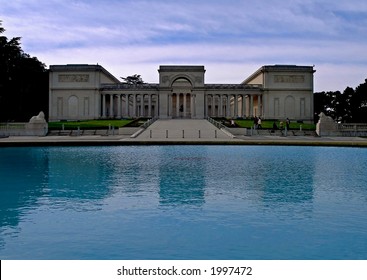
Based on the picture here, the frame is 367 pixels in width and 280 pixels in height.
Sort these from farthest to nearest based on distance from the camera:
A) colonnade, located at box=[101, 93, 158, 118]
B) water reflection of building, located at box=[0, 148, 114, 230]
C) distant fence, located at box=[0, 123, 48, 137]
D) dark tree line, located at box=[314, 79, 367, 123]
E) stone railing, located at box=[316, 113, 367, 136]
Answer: colonnade, located at box=[101, 93, 158, 118] < dark tree line, located at box=[314, 79, 367, 123] < stone railing, located at box=[316, 113, 367, 136] < distant fence, located at box=[0, 123, 48, 137] < water reflection of building, located at box=[0, 148, 114, 230]

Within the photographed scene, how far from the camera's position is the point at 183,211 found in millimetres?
11195

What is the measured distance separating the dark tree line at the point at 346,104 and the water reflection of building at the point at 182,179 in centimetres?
6107

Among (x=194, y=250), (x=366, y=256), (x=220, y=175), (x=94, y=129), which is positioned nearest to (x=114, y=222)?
(x=194, y=250)

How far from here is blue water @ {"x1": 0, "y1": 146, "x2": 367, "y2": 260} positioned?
27.3ft

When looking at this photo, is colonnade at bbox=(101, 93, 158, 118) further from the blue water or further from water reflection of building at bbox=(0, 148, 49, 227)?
the blue water

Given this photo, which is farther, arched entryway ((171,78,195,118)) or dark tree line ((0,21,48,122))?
arched entryway ((171,78,195,118))

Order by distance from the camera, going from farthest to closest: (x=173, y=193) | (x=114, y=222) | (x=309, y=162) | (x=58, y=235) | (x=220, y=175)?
(x=309, y=162) < (x=220, y=175) < (x=173, y=193) < (x=114, y=222) < (x=58, y=235)

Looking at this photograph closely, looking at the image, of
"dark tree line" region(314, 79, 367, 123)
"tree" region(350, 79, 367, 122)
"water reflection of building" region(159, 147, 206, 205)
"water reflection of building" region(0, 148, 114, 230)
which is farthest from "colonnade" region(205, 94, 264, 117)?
"water reflection of building" region(0, 148, 114, 230)

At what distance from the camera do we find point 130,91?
3167 inches

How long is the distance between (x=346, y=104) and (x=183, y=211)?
81421mm

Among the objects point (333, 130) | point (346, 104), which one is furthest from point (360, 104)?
point (333, 130)

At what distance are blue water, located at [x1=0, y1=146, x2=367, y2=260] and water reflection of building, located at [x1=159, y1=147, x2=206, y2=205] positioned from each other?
0.11ft

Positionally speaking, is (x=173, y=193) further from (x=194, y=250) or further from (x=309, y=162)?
(x=309, y=162)

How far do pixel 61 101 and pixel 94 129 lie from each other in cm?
3554
